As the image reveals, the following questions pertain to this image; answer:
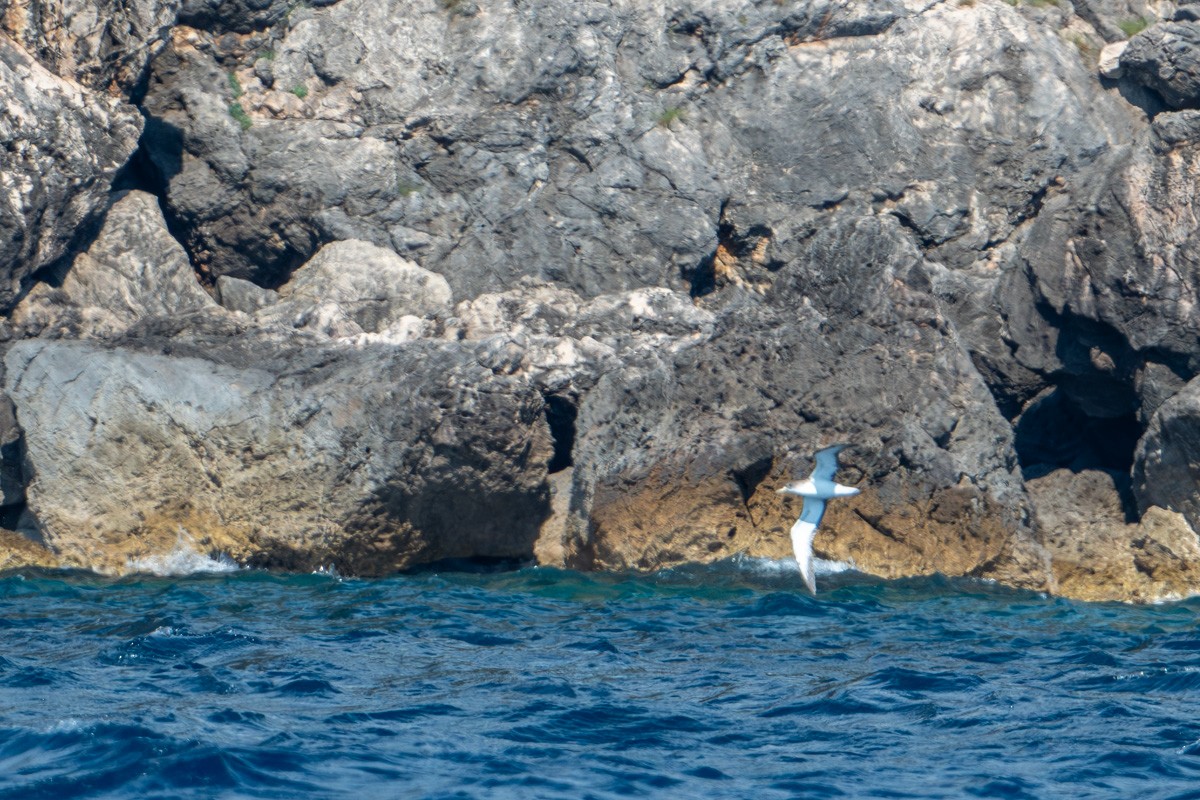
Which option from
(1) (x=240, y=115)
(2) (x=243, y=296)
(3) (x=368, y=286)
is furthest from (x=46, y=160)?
(3) (x=368, y=286)

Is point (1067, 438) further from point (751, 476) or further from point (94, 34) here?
point (94, 34)

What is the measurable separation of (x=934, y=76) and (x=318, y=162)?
6.40m

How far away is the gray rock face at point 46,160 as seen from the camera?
14.0 m

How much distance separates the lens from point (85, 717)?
8.35m

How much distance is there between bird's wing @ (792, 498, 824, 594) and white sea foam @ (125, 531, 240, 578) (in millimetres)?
4490

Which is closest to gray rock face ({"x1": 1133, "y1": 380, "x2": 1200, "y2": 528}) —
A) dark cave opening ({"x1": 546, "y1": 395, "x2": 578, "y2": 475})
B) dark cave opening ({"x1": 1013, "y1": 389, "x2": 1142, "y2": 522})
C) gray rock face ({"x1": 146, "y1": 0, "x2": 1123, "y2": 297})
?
dark cave opening ({"x1": 1013, "y1": 389, "x2": 1142, "y2": 522})

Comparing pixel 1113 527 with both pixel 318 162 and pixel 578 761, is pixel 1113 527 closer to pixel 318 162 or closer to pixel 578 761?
pixel 578 761

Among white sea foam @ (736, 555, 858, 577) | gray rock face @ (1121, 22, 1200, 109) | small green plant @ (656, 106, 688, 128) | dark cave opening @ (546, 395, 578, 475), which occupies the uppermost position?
gray rock face @ (1121, 22, 1200, 109)

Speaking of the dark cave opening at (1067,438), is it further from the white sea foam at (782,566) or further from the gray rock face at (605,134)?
the white sea foam at (782,566)

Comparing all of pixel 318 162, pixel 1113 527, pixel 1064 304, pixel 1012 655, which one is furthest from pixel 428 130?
pixel 1012 655

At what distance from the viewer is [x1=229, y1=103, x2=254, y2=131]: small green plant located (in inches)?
641

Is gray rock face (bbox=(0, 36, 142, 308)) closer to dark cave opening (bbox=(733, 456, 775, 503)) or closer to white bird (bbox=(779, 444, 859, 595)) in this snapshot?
dark cave opening (bbox=(733, 456, 775, 503))

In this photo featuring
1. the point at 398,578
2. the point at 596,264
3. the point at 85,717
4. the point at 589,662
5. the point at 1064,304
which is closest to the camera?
the point at 85,717

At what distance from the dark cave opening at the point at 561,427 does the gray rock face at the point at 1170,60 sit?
674 centimetres
